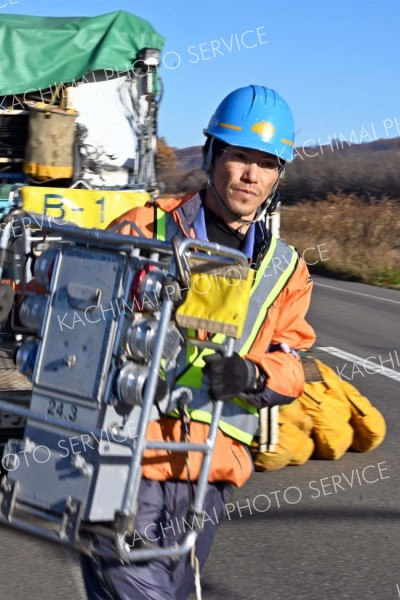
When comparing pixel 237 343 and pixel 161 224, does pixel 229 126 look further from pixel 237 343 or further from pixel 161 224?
pixel 237 343

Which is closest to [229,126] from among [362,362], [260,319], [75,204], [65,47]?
[260,319]

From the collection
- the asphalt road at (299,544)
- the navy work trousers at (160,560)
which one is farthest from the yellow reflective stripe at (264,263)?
the asphalt road at (299,544)

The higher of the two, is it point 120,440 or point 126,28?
point 126,28

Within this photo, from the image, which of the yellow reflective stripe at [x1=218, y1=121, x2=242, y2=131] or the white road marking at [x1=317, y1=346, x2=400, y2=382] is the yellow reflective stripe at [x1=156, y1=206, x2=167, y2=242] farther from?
the white road marking at [x1=317, y1=346, x2=400, y2=382]

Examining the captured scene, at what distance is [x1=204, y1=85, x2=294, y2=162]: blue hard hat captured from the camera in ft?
11.4

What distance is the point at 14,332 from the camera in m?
3.17

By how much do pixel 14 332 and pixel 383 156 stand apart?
1653 inches

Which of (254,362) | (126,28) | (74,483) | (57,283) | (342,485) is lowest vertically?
(342,485)

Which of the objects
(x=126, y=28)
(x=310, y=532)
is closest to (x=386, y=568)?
(x=310, y=532)

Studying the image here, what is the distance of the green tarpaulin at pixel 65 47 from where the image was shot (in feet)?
37.3

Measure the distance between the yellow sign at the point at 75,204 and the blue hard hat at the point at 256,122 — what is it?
19.2ft

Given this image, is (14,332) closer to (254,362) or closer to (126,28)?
(254,362)

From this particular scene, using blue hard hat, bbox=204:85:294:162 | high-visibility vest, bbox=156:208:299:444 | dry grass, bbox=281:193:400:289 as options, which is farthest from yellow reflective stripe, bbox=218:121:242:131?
dry grass, bbox=281:193:400:289

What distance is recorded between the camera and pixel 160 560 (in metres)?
3.22
